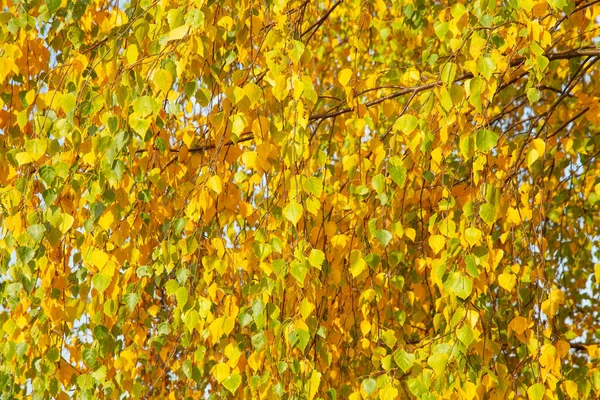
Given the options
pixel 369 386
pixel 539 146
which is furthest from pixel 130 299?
pixel 539 146

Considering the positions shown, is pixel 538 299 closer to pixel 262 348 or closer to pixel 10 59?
pixel 262 348

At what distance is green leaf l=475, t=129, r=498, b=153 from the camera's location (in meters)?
1.67

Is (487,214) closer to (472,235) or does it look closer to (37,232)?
(472,235)

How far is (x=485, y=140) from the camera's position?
1674 millimetres

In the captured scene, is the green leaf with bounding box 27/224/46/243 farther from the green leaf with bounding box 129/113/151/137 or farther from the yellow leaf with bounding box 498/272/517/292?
the yellow leaf with bounding box 498/272/517/292

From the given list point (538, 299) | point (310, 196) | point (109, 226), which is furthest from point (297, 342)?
point (538, 299)

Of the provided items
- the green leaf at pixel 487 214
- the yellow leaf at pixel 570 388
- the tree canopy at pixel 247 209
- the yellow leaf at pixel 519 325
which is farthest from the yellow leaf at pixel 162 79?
the yellow leaf at pixel 570 388

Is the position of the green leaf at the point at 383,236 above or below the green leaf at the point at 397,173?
below

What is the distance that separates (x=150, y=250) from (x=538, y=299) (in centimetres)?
88

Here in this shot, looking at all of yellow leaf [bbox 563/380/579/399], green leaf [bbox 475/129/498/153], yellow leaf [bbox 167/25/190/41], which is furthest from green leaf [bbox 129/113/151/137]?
yellow leaf [bbox 563/380/579/399]

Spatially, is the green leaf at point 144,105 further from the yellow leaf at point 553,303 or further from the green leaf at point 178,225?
the yellow leaf at point 553,303

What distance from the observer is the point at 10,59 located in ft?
6.39

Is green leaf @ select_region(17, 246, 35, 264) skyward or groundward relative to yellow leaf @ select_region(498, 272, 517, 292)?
skyward

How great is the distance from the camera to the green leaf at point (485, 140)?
1.67m
